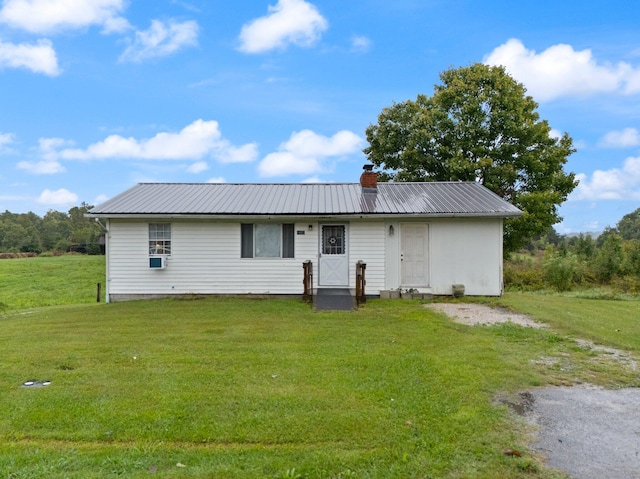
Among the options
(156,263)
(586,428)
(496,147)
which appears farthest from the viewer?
(496,147)

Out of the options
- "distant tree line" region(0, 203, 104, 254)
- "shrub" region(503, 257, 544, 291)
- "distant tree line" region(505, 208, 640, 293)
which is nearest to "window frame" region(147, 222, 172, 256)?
"shrub" region(503, 257, 544, 291)

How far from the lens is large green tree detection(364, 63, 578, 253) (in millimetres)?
17906

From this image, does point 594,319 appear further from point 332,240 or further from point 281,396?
point 281,396

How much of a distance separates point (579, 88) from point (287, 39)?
11035 mm

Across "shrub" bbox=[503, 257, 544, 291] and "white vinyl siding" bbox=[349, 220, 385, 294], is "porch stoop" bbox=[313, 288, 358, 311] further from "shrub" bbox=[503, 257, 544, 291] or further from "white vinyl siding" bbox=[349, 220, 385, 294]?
"shrub" bbox=[503, 257, 544, 291]

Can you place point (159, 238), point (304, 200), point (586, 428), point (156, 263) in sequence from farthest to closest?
point (304, 200) → point (159, 238) → point (156, 263) → point (586, 428)

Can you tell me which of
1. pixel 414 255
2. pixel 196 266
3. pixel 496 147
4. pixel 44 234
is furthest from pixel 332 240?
pixel 44 234

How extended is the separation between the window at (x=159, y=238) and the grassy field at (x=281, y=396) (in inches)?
149

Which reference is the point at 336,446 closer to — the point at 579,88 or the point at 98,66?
the point at 98,66

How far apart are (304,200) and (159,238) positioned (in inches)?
166

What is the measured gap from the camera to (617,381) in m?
4.61

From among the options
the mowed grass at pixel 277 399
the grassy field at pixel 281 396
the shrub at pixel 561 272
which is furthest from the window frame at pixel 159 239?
the shrub at pixel 561 272

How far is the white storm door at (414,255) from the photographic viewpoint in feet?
37.5

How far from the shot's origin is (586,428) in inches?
134
